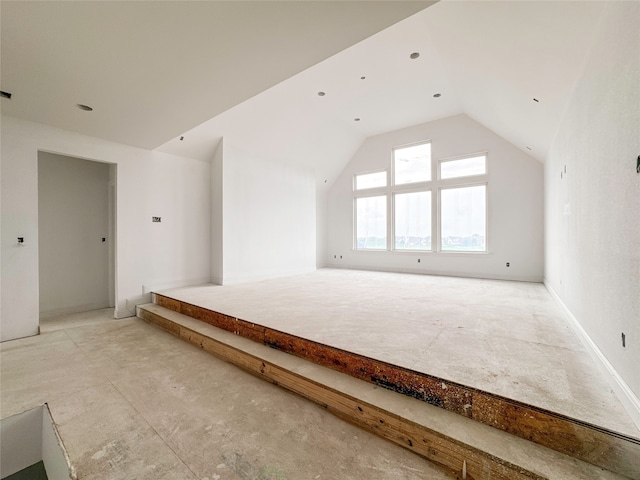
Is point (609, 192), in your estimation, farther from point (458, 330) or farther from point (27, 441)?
point (27, 441)

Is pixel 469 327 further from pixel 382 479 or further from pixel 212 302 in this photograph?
pixel 212 302

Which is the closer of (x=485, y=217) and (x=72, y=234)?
(x=72, y=234)

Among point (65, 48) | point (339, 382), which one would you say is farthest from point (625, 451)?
point (65, 48)

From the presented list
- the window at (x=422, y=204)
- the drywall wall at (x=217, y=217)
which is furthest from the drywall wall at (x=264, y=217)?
the window at (x=422, y=204)

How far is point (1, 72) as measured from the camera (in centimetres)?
237

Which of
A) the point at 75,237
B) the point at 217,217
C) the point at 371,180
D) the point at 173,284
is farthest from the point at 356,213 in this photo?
the point at 75,237

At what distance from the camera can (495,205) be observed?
20.2ft

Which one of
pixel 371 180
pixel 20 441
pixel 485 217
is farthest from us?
pixel 371 180

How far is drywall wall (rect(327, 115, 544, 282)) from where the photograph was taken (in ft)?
18.9

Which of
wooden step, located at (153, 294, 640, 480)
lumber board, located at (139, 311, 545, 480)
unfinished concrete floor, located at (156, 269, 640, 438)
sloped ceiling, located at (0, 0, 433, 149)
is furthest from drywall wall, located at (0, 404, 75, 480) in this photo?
sloped ceiling, located at (0, 0, 433, 149)

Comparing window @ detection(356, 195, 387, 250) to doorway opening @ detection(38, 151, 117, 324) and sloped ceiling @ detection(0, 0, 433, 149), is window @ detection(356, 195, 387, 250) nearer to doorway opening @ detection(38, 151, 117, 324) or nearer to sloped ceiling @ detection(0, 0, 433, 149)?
sloped ceiling @ detection(0, 0, 433, 149)

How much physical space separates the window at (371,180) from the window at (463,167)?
64.3 inches

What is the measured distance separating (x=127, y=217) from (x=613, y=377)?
5.89m

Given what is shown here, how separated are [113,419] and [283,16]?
3.00 m
